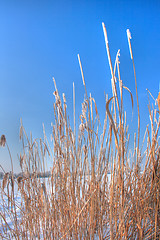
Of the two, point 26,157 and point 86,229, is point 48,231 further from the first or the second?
point 26,157

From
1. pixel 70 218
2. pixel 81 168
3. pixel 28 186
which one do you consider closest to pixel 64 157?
pixel 81 168

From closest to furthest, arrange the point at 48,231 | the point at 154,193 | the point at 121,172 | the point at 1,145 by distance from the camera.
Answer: the point at 121,172
the point at 154,193
the point at 1,145
the point at 48,231

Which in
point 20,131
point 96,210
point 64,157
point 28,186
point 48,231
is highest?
point 20,131

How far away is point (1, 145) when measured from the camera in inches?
38.1

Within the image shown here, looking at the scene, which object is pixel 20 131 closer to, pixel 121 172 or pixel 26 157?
pixel 26 157

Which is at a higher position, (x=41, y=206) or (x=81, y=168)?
(x=81, y=168)

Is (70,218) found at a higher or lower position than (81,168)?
lower

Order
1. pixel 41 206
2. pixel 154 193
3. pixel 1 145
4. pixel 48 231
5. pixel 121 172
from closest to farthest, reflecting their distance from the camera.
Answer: pixel 121 172, pixel 154 193, pixel 1 145, pixel 48 231, pixel 41 206

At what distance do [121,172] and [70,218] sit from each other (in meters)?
0.46

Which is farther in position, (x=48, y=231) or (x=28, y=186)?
(x=28, y=186)

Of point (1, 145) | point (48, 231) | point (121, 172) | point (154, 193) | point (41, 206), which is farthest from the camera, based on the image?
point (41, 206)

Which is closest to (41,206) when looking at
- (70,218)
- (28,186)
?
(28,186)

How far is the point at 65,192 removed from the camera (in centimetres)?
98

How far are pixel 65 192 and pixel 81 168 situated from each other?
14 cm
